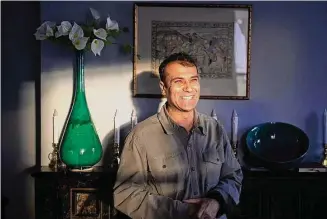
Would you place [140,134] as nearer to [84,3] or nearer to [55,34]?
[55,34]

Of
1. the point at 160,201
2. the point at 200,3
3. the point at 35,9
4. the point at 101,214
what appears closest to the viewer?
the point at 160,201

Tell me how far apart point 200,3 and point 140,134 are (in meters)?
0.87

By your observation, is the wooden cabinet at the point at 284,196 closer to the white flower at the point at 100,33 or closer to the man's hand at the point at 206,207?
the man's hand at the point at 206,207

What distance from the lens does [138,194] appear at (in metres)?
1.46

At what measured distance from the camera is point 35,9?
7.71ft

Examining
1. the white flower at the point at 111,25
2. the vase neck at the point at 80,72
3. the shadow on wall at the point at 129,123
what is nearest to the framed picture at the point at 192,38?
the shadow on wall at the point at 129,123

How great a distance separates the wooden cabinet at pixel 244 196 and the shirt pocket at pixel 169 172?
1.42ft

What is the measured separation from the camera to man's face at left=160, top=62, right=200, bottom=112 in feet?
4.97

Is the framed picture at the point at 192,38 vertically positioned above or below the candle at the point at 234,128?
above

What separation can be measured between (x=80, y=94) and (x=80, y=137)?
21 cm

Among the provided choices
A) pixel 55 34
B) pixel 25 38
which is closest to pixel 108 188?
pixel 55 34

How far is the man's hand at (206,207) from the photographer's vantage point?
4.61 feet

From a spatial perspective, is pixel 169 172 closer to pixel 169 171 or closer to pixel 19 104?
pixel 169 171

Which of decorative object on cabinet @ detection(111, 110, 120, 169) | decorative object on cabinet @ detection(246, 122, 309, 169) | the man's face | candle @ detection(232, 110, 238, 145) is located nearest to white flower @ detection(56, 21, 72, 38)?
decorative object on cabinet @ detection(111, 110, 120, 169)
